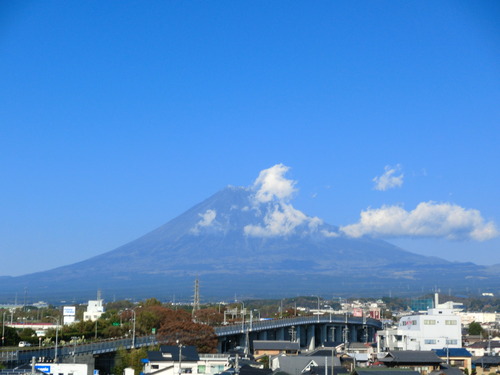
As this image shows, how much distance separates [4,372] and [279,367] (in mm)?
17000

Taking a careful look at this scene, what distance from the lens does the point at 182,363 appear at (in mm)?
44625

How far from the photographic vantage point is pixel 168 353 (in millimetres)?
48156

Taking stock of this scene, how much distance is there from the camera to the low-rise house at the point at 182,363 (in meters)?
43.2

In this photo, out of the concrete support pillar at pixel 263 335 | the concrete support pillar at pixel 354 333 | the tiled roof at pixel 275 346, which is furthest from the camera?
the concrete support pillar at pixel 354 333

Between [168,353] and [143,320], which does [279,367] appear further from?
[143,320]

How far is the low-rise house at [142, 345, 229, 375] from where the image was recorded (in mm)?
43156

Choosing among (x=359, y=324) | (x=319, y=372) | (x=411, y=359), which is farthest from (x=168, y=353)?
(x=359, y=324)

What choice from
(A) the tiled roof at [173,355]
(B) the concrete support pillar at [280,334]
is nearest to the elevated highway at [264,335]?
(B) the concrete support pillar at [280,334]

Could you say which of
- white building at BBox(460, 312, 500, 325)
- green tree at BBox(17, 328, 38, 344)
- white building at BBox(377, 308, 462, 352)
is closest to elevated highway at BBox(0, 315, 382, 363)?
green tree at BBox(17, 328, 38, 344)

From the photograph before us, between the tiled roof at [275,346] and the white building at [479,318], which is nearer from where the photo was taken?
the tiled roof at [275,346]

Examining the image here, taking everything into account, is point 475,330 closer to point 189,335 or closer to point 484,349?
point 484,349

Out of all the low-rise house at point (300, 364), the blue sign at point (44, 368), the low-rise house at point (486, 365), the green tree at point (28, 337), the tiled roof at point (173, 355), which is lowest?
the low-rise house at point (486, 365)

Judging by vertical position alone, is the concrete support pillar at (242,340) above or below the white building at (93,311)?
below

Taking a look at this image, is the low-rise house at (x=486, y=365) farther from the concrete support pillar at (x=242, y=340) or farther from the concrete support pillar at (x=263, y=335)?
the concrete support pillar at (x=263, y=335)
